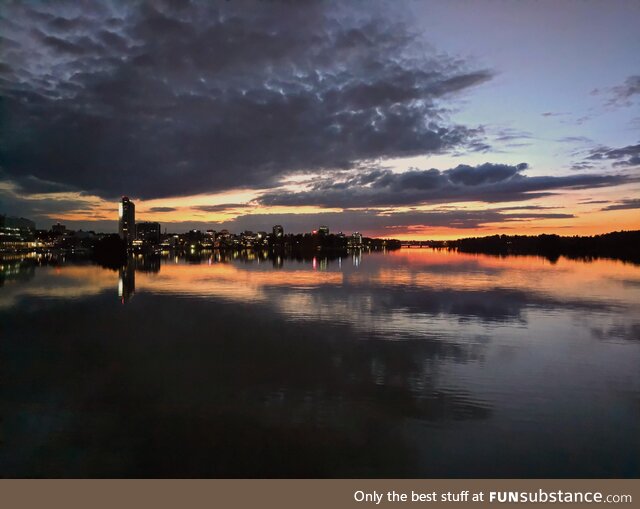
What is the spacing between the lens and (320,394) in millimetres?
15320

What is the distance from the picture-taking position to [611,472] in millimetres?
10758

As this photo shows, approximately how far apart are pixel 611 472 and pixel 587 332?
54.1 ft

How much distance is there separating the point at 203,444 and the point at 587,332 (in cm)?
2161

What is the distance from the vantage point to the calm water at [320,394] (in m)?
11.1

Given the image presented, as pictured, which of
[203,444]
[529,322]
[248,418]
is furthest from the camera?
[529,322]

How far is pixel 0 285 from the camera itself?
50.8 metres

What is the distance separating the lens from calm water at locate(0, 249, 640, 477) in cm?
1110

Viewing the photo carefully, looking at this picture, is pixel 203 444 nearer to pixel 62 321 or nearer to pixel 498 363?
pixel 498 363

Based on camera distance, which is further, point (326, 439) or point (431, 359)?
point (431, 359)
